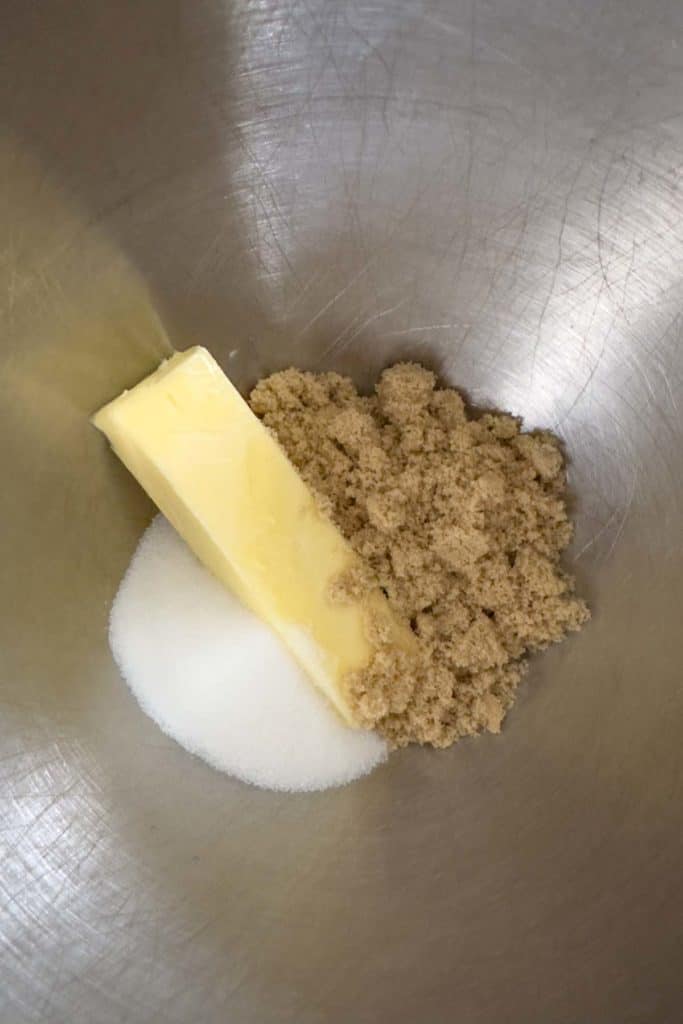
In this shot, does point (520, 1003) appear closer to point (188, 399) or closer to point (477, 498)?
point (477, 498)

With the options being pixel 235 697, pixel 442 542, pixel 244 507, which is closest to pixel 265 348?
pixel 244 507

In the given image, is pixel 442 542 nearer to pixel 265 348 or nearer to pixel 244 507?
pixel 244 507

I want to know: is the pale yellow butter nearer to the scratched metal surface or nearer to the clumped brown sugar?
the clumped brown sugar

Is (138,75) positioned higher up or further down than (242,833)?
higher up

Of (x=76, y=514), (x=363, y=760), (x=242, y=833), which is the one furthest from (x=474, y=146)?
(x=242, y=833)

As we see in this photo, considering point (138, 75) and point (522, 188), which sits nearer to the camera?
point (138, 75)
